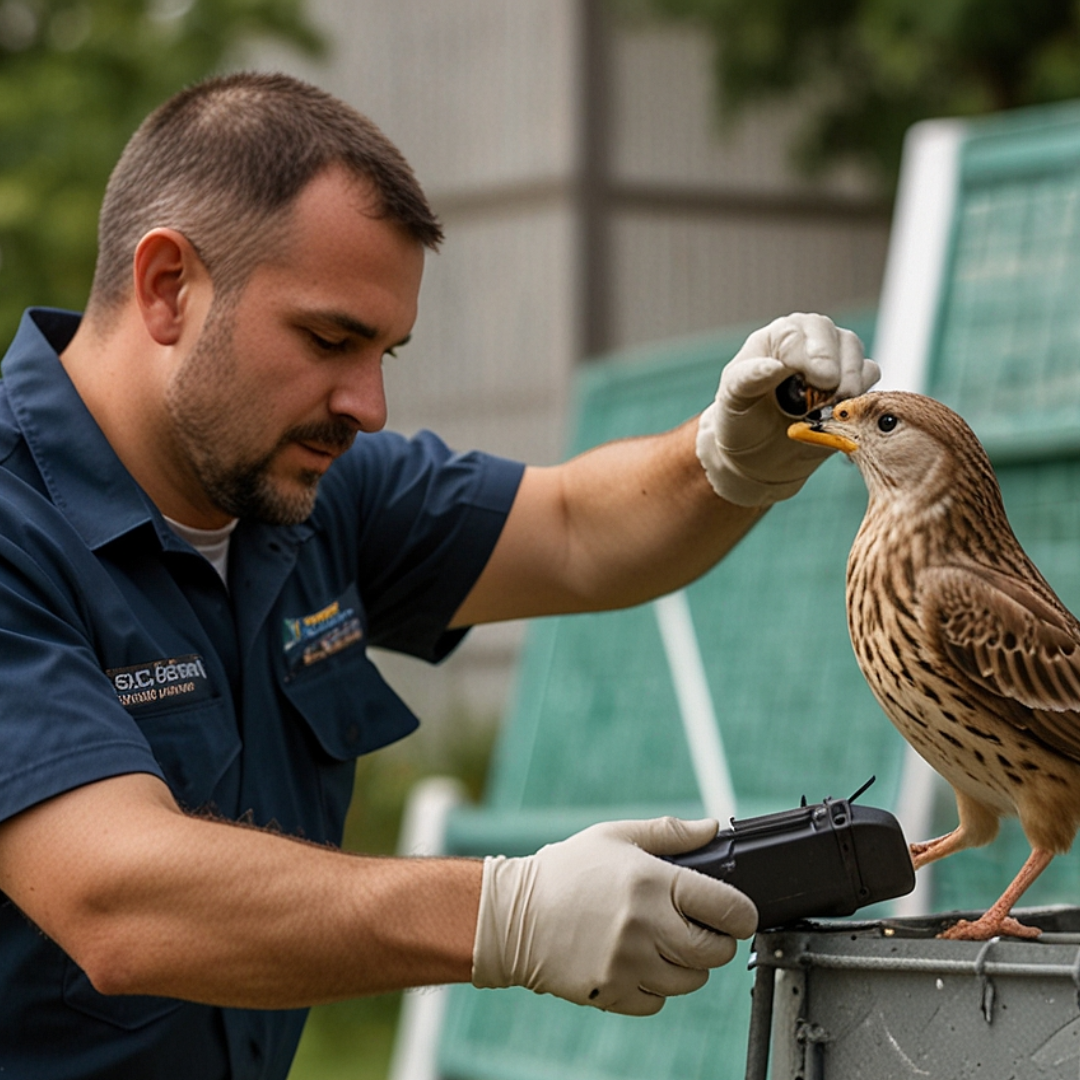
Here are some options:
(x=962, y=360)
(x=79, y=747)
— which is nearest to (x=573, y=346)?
(x=962, y=360)

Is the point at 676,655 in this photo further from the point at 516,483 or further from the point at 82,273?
the point at 82,273

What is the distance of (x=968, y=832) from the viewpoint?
2.40 meters

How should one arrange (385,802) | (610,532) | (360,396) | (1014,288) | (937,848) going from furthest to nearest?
(385,802) → (1014,288) → (610,532) → (360,396) → (937,848)

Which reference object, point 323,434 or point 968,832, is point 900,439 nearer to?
point 968,832

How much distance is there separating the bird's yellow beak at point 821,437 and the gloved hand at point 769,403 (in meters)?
0.22

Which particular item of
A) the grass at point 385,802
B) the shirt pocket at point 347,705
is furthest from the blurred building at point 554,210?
the shirt pocket at point 347,705

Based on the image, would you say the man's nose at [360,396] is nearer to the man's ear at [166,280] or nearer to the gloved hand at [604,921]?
the man's ear at [166,280]

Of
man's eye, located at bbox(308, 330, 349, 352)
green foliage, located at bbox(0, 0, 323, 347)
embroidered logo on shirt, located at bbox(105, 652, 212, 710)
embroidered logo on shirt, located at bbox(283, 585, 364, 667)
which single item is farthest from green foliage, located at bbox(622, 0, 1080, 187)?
embroidered logo on shirt, located at bbox(105, 652, 212, 710)

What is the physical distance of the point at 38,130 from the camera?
722 centimetres

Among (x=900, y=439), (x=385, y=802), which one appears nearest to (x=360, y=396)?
(x=900, y=439)

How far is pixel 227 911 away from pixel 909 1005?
2.69ft

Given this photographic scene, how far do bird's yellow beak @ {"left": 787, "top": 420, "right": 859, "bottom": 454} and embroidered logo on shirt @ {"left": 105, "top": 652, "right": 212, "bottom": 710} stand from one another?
1.01 meters

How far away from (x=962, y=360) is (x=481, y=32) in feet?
17.3

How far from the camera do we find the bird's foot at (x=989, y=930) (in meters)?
2.06
